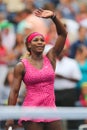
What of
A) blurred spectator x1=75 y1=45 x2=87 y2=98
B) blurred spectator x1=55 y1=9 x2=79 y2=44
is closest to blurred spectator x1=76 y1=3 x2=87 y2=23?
blurred spectator x1=55 y1=9 x2=79 y2=44

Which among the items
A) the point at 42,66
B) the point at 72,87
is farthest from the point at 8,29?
the point at 42,66

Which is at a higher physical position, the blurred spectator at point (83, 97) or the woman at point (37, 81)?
the woman at point (37, 81)

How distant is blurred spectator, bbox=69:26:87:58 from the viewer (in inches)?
436

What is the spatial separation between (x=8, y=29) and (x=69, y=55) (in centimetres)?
145

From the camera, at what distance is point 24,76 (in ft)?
23.4

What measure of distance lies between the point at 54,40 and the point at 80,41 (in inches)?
27.7

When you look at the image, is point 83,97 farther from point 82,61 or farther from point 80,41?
point 80,41

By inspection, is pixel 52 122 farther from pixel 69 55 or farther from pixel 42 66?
pixel 69 55

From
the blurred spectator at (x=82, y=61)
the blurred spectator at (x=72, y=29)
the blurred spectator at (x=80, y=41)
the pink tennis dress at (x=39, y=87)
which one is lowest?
the blurred spectator at (x=72, y=29)

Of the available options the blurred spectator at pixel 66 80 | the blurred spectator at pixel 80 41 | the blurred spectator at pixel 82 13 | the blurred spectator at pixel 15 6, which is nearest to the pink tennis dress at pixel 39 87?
the blurred spectator at pixel 66 80

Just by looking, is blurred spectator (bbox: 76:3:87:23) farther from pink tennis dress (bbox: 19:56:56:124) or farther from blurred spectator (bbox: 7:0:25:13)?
pink tennis dress (bbox: 19:56:56:124)

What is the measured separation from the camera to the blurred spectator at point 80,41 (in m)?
11.1

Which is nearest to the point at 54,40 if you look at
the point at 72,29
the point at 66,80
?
the point at 66,80

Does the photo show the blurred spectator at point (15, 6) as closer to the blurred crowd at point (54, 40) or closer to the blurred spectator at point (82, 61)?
the blurred crowd at point (54, 40)
